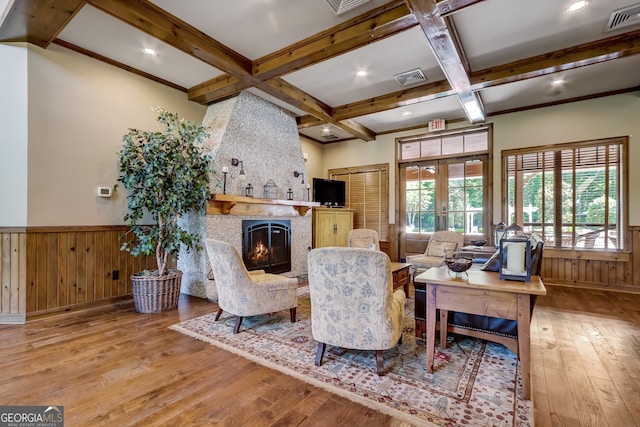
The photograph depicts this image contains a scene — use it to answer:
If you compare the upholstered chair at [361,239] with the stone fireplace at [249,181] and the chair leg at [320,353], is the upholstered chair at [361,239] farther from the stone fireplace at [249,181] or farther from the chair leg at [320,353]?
the chair leg at [320,353]

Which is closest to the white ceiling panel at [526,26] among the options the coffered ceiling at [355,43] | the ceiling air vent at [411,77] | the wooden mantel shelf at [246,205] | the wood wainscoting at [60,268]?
the coffered ceiling at [355,43]

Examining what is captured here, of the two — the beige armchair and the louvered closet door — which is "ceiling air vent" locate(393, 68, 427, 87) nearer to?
the beige armchair

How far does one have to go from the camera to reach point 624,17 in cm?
279

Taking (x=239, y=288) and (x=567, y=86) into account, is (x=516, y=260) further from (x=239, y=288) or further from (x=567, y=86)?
(x=567, y=86)

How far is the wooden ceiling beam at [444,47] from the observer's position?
2.44 m

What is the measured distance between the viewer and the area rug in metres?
1.71

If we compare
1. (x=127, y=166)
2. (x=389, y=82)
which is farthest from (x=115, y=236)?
(x=389, y=82)

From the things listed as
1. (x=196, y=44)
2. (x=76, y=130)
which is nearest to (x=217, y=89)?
(x=196, y=44)

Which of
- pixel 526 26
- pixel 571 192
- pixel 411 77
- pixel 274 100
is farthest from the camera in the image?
pixel 274 100

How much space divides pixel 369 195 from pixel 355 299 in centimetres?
493

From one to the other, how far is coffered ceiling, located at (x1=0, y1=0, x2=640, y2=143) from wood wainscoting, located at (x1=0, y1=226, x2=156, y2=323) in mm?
2011

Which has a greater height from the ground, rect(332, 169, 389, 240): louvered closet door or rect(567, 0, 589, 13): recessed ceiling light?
rect(567, 0, 589, 13): recessed ceiling light

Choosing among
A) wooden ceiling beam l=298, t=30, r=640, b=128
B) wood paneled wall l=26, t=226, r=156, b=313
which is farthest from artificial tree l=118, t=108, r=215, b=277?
wooden ceiling beam l=298, t=30, r=640, b=128

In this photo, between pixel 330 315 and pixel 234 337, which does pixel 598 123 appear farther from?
pixel 234 337
